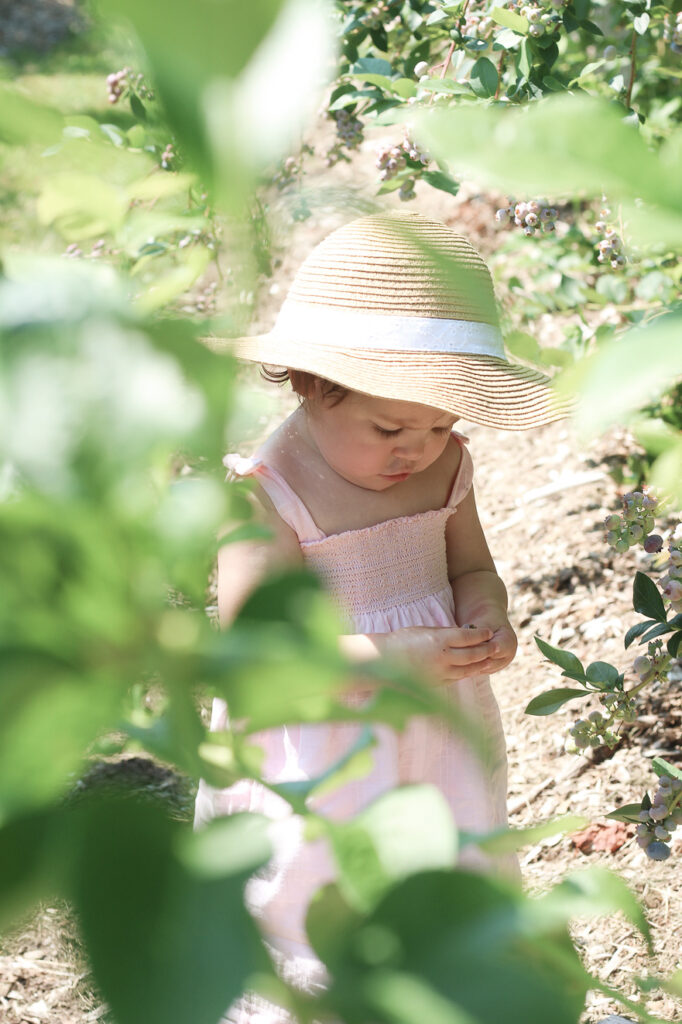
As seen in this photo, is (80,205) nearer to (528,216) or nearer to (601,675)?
(601,675)

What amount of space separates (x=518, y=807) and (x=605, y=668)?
0.80m

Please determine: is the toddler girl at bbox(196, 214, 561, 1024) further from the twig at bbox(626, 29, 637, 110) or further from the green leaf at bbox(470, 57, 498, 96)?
the twig at bbox(626, 29, 637, 110)

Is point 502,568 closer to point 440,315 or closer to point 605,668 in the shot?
point 605,668

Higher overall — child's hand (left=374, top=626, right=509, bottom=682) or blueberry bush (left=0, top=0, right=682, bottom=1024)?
blueberry bush (left=0, top=0, right=682, bottom=1024)

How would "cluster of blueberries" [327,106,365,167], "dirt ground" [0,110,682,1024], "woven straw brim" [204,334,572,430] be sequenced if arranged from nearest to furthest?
"woven straw brim" [204,334,572,430] < "dirt ground" [0,110,682,1024] < "cluster of blueberries" [327,106,365,167]

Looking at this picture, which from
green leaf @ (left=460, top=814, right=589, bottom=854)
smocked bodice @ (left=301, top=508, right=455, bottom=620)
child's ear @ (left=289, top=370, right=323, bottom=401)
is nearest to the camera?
green leaf @ (left=460, top=814, right=589, bottom=854)

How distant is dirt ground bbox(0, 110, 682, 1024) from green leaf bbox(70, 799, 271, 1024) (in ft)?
2.91

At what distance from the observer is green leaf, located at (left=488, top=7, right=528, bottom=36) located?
149cm

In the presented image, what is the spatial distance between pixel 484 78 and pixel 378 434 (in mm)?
619

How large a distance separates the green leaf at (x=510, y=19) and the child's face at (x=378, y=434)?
579 millimetres

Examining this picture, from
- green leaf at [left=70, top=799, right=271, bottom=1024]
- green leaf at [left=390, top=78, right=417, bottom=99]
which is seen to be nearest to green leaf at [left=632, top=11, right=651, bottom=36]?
green leaf at [left=390, top=78, right=417, bottom=99]

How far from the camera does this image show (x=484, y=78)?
1592 mm

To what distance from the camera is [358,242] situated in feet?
4.42

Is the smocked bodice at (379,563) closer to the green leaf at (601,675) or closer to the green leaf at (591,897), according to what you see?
the green leaf at (601,675)
